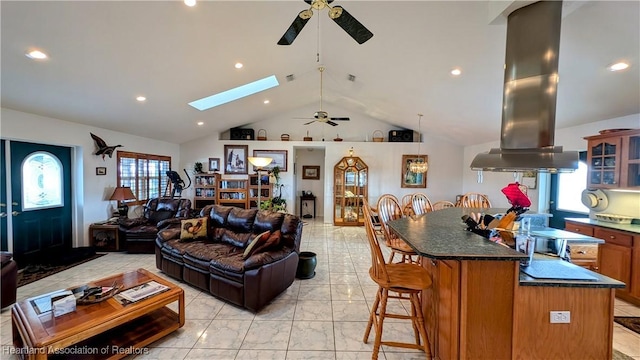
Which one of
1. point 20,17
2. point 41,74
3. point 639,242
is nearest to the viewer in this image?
point 20,17

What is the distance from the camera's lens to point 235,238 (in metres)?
3.62

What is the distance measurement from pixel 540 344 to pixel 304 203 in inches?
280

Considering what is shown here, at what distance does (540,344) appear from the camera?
155cm

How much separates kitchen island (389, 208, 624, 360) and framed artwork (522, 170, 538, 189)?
402cm

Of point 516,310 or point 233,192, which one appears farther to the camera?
point 233,192

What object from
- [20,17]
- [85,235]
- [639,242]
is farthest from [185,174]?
[639,242]

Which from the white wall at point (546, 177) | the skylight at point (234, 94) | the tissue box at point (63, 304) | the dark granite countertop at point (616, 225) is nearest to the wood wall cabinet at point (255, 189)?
the skylight at point (234, 94)

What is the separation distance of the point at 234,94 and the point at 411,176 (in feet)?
17.2

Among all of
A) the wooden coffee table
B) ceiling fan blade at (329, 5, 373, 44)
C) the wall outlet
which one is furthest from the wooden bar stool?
the wooden coffee table

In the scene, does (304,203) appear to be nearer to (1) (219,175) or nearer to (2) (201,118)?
(1) (219,175)

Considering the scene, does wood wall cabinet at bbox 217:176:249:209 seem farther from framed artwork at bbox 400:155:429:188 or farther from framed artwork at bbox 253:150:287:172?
framed artwork at bbox 400:155:429:188

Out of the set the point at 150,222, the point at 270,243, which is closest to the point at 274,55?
the point at 270,243

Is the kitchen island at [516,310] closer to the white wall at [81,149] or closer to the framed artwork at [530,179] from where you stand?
the framed artwork at [530,179]

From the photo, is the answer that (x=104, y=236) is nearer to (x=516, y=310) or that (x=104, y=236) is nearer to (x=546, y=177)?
→ (x=516, y=310)
